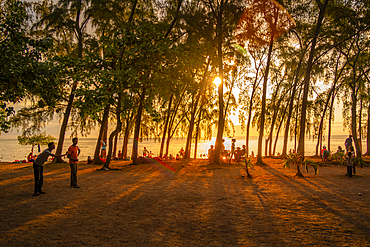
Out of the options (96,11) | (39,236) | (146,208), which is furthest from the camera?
(96,11)

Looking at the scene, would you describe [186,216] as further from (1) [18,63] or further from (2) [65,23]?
(2) [65,23]

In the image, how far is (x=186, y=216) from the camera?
6.25 m

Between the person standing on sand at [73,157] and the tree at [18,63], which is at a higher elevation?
the tree at [18,63]

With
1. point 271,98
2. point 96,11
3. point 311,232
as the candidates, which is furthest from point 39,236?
point 271,98

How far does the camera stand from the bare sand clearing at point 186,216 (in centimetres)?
469

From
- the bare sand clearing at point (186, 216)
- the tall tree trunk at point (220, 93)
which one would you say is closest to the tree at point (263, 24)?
the tall tree trunk at point (220, 93)

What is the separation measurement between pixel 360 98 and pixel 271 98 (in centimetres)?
1036

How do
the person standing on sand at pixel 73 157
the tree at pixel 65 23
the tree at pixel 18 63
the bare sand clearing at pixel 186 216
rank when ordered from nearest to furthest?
the bare sand clearing at pixel 186 216
the tree at pixel 18 63
the person standing on sand at pixel 73 157
the tree at pixel 65 23

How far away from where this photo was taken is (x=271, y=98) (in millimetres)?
32844

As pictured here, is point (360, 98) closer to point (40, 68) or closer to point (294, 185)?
point (294, 185)

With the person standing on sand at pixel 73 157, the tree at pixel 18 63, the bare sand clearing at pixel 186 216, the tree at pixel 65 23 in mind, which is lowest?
the bare sand clearing at pixel 186 216

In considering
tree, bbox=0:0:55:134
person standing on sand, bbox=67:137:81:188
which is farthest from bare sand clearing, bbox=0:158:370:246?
tree, bbox=0:0:55:134

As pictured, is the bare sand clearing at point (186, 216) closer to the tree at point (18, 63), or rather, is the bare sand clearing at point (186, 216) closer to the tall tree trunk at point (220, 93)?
the tree at point (18, 63)

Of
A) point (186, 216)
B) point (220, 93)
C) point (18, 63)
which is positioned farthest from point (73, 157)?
point (220, 93)
